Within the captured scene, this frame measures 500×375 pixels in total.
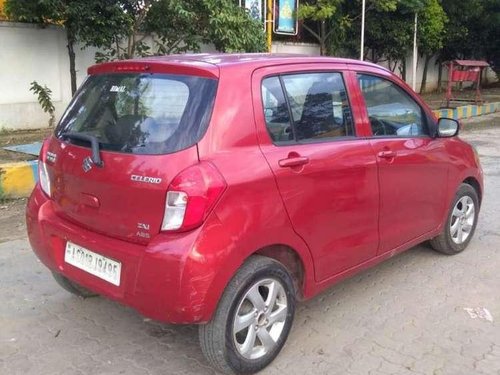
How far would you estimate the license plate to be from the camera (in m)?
2.82

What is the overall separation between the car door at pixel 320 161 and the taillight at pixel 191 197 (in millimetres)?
404

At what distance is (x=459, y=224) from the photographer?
15.5 ft

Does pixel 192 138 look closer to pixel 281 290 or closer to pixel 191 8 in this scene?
pixel 281 290

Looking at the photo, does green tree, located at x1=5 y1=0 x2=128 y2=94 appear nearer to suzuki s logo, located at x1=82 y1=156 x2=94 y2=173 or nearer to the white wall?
the white wall

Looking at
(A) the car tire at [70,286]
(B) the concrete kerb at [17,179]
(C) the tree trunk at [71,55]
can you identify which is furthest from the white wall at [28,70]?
(A) the car tire at [70,286]

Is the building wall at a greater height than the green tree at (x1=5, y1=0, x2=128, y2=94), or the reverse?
the green tree at (x1=5, y1=0, x2=128, y2=94)

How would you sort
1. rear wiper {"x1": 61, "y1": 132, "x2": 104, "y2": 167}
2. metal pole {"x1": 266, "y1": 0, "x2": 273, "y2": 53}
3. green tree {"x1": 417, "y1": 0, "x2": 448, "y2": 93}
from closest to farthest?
1. rear wiper {"x1": 61, "y1": 132, "x2": 104, "y2": 167}
2. metal pole {"x1": 266, "y1": 0, "x2": 273, "y2": 53}
3. green tree {"x1": 417, "y1": 0, "x2": 448, "y2": 93}

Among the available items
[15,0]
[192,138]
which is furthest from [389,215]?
[15,0]

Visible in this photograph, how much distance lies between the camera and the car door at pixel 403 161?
3691mm

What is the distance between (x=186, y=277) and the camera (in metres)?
2.59

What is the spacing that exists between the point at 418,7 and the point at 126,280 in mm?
13301

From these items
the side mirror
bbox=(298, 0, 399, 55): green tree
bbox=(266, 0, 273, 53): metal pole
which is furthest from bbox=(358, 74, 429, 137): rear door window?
bbox=(298, 0, 399, 55): green tree

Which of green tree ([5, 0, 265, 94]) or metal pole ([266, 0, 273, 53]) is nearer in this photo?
green tree ([5, 0, 265, 94])

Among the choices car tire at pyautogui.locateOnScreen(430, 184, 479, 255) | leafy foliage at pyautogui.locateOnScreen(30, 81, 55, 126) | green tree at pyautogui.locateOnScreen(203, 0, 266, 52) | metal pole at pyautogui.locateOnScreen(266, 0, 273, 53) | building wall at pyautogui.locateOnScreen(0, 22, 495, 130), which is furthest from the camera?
metal pole at pyautogui.locateOnScreen(266, 0, 273, 53)
